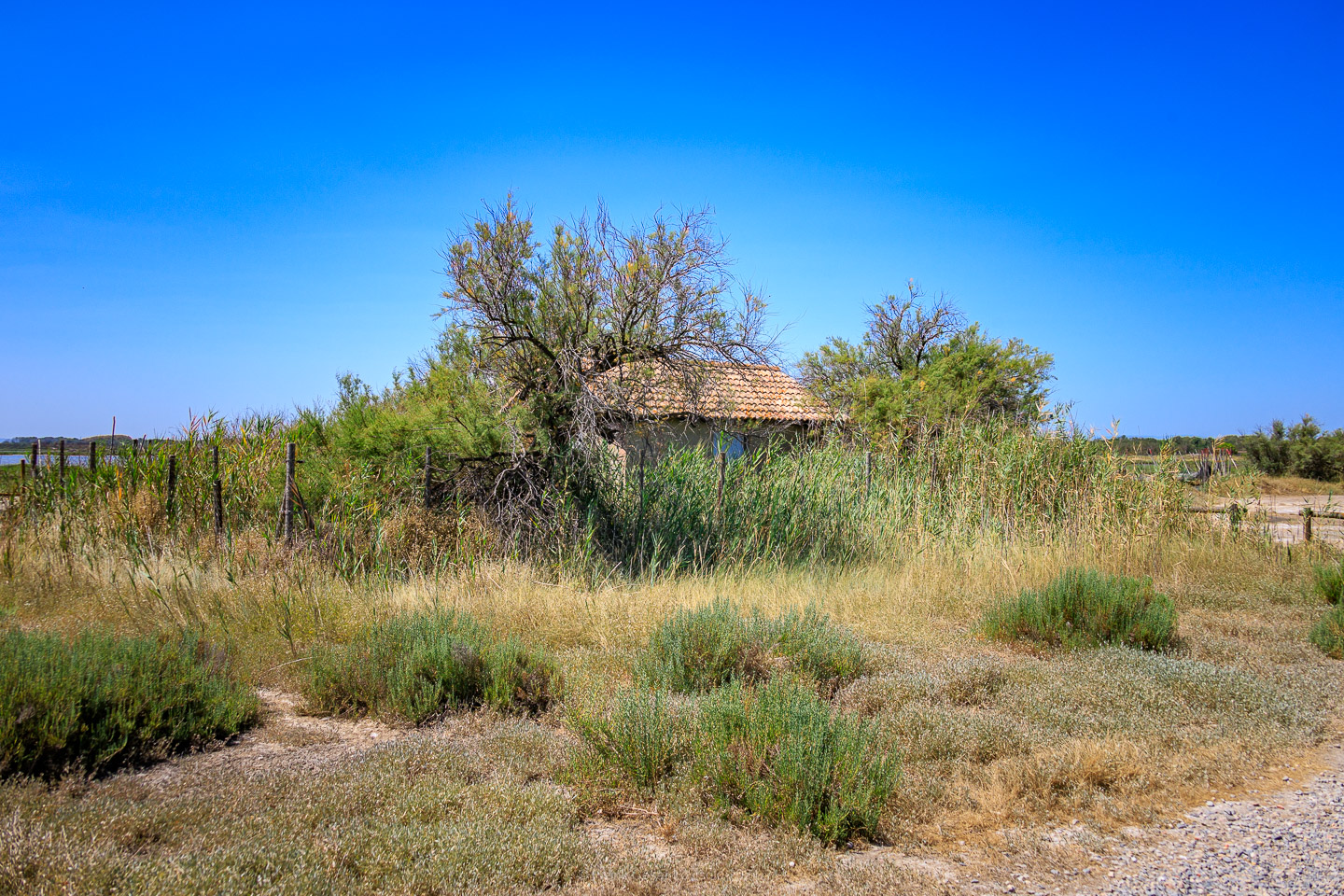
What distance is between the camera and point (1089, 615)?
642cm

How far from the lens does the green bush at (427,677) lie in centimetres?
470

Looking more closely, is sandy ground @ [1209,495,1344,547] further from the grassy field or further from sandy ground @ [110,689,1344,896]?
sandy ground @ [110,689,1344,896]

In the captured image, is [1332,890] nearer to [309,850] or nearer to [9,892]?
[309,850]

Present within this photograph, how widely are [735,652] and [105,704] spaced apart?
364 centimetres

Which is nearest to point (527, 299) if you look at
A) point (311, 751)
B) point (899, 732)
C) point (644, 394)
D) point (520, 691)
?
point (644, 394)

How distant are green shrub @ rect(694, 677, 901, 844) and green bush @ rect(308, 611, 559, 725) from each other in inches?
59.1

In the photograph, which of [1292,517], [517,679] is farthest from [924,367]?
[517,679]

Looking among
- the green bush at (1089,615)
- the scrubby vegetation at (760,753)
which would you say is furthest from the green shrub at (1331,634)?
the scrubby vegetation at (760,753)

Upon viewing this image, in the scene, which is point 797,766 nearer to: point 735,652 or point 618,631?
point 735,652

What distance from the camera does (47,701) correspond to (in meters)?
3.69

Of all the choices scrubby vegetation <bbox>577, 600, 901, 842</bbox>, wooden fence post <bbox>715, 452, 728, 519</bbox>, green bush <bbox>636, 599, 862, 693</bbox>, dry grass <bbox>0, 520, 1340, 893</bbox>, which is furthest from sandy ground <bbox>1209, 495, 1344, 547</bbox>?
scrubby vegetation <bbox>577, 600, 901, 842</bbox>

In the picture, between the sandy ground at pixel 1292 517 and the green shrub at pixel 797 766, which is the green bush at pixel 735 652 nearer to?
the green shrub at pixel 797 766

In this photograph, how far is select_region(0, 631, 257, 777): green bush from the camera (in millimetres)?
3592

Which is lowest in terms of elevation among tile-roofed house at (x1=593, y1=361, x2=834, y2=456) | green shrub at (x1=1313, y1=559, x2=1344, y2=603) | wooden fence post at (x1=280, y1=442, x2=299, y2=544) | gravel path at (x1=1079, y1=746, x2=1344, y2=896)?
gravel path at (x1=1079, y1=746, x2=1344, y2=896)
